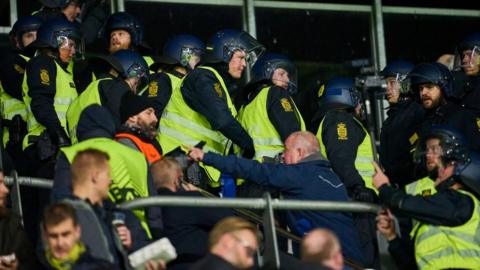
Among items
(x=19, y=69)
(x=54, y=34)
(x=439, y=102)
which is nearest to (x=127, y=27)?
(x=54, y=34)

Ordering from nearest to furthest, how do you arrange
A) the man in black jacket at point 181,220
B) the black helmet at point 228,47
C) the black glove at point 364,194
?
1. the man in black jacket at point 181,220
2. the black glove at point 364,194
3. the black helmet at point 228,47

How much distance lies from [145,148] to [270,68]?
270 centimetres

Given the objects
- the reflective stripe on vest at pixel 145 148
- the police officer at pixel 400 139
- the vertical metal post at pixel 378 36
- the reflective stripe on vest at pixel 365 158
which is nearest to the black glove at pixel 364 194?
the reflective stripe on vest at pixel 365 158

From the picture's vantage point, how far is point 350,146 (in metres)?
13.8

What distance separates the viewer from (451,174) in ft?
38.4

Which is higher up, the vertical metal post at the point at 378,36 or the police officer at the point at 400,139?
the vertical metal post at the point at 378,36

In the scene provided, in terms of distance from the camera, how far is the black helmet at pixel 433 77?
1397cm

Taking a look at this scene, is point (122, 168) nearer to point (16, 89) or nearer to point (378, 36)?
point (16, 89)

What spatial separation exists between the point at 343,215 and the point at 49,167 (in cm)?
243

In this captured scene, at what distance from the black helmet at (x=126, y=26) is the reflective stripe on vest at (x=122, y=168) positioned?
378 centimetres

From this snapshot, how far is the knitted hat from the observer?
11656mm

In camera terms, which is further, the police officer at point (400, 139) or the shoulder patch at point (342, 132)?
the police officer at point (400, 139)

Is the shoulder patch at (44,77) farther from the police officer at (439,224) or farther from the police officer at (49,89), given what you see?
the police officer at (439,224)

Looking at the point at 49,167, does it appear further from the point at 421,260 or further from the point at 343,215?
the point at 421,260
